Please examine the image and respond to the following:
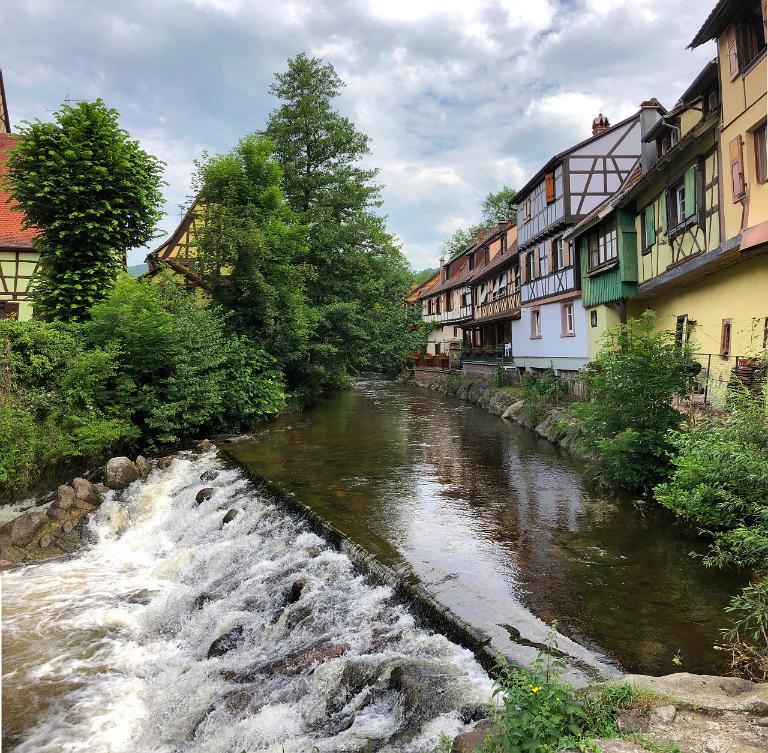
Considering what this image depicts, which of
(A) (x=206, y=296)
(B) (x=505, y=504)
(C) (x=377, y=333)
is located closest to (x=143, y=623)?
(B) (x=505, y=504)

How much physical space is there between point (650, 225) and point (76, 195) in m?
16.7

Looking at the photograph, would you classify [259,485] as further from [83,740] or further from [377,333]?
[377,333]

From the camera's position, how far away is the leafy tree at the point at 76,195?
627 inches

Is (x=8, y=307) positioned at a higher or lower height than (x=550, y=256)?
lower

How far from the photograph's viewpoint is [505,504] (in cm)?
1000

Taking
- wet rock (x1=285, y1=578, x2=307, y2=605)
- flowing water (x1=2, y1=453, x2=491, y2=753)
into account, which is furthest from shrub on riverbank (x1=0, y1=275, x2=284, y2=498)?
wet rock (x1=285, y1=578, x2=307, y2=605)

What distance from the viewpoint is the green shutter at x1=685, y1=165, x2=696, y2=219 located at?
40.2 ft

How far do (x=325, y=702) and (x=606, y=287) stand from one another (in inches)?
637

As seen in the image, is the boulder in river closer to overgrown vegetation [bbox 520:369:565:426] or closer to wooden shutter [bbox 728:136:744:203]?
overgrown vegetation [bbox 520:369:565:426]

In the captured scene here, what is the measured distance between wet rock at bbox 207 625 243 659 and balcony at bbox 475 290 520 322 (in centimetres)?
2340

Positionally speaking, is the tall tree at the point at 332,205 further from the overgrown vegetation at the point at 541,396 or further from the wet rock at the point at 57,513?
the wet rock at the point at 57,513

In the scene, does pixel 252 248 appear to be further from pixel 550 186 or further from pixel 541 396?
pixel 550 186

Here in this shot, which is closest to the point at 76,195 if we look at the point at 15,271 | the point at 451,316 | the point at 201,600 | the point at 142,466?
the point at 142,466

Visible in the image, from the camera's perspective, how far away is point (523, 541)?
8086 millimetres
